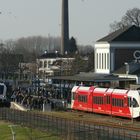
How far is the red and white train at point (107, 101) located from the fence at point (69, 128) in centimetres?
953

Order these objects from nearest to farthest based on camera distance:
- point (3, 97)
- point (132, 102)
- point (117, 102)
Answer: point (132, 102)
point (117, 102)
point (3, 97)

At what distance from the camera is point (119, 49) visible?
110438 mm

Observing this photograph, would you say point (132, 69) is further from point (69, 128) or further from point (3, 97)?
point (69, 128)

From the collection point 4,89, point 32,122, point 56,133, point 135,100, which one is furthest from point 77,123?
point 4,89

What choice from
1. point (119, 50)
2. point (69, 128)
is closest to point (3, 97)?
point (69, 128)

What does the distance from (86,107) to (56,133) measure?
957 inches

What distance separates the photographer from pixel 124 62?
110 meters

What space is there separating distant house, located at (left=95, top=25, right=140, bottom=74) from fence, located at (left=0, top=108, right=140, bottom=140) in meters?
53.3

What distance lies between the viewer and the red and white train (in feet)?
185

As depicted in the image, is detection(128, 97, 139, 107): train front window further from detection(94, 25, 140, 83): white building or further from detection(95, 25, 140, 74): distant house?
detection(95, 25, 140, 74): distant house

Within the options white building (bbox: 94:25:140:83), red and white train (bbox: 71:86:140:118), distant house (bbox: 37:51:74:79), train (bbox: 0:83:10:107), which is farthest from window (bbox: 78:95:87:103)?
distant house (bbox: 37:51:74:79)

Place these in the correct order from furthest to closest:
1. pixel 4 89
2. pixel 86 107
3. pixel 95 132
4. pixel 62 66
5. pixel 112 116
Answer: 1. pixel 62 66
2. pixel 4 89
3. pixel 86 107
4. pixel 112 116
5. pixel 95 132

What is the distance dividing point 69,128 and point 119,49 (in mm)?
68341

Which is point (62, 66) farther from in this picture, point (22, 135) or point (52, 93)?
point (22, 135)
